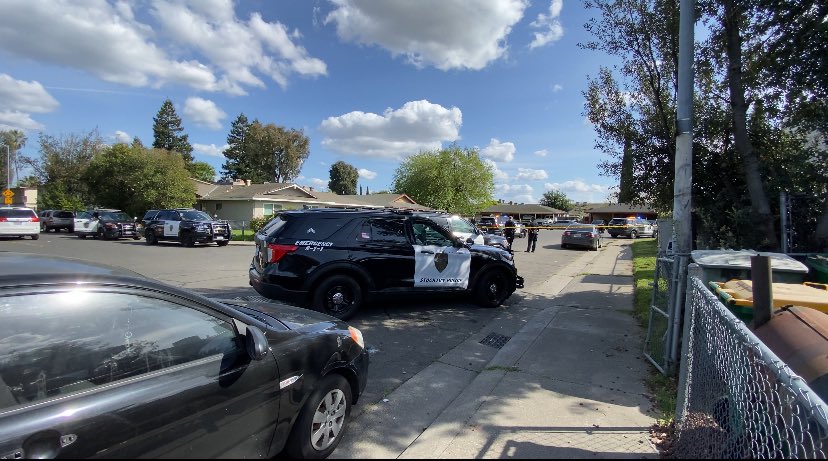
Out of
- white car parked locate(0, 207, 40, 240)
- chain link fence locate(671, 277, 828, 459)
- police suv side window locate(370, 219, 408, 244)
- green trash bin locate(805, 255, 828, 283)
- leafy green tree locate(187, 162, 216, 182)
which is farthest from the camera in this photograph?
leafy green tree locate(187, 162, 216, 182)

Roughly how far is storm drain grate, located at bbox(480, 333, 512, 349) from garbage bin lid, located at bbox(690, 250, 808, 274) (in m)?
2.50

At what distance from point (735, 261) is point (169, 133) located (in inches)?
3303

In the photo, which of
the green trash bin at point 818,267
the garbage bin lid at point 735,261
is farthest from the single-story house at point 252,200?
the garbage bin lid at point 735,261

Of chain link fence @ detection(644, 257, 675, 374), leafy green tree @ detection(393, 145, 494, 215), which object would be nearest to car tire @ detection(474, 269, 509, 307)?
chain link fence @ detection(644, 257, 675, 374)

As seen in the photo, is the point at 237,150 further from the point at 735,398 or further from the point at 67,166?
the point at 735,398

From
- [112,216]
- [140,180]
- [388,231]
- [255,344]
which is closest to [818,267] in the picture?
[388,231]

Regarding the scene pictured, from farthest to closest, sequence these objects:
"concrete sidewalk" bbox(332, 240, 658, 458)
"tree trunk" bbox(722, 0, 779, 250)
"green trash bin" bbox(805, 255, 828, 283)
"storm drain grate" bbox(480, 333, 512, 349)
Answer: "tree trunk" bbox(722, 0, 779, 250) → "storm drain grate" bbox(480, 333, 512, 349) → "green trash bin" bbox(805, 255, 828, 283) → "concrete sidewalk" bbox(332, 240, 658, 458)

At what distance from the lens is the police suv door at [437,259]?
721cm

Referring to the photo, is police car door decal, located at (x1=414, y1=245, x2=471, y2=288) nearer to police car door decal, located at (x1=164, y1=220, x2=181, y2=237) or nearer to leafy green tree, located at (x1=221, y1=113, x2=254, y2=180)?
police car door decal, located at (x1=164, y1=220, x2=181, y2=237)

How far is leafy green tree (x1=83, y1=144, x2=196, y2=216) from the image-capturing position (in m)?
32.8

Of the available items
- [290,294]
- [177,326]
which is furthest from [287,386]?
[290,294]

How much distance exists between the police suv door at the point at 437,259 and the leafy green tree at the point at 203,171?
230 feet

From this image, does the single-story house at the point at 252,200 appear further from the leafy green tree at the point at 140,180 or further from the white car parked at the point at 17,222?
the white car parked at the point at 17,222

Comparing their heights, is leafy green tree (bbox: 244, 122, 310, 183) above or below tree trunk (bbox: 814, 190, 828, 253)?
above
